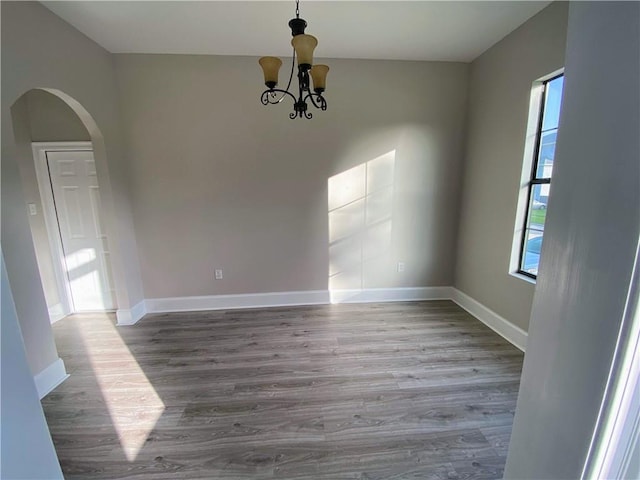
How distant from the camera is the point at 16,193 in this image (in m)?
1.83

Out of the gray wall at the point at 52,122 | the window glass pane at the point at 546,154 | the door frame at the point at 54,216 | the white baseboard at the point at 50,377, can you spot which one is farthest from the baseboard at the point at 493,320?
the gray wall at the point at 52,122

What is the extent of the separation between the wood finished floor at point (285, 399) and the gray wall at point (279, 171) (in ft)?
2.46

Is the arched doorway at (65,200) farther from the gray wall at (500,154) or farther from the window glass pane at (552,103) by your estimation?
the window glass pane at (552,103)

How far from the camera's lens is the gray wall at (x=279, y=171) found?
2.98 metres

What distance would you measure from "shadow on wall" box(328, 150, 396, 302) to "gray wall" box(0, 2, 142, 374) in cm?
237

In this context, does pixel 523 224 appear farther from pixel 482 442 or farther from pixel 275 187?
pixel 275 187

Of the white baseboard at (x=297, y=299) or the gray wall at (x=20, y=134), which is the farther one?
the white baseboard at (x=297, y=299)

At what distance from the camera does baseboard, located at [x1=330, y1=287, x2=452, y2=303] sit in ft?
11.5

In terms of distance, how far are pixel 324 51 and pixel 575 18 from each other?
8.97 feet

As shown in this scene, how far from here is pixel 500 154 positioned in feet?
8.95

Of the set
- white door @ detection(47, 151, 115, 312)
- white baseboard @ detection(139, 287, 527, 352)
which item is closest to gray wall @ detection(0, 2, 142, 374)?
white door @ detection(47, 151, 115, 312)

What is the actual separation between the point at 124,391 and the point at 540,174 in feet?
12.8

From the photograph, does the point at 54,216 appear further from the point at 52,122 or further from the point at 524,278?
the point at 524,278

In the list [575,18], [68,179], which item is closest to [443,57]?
[575,18]
